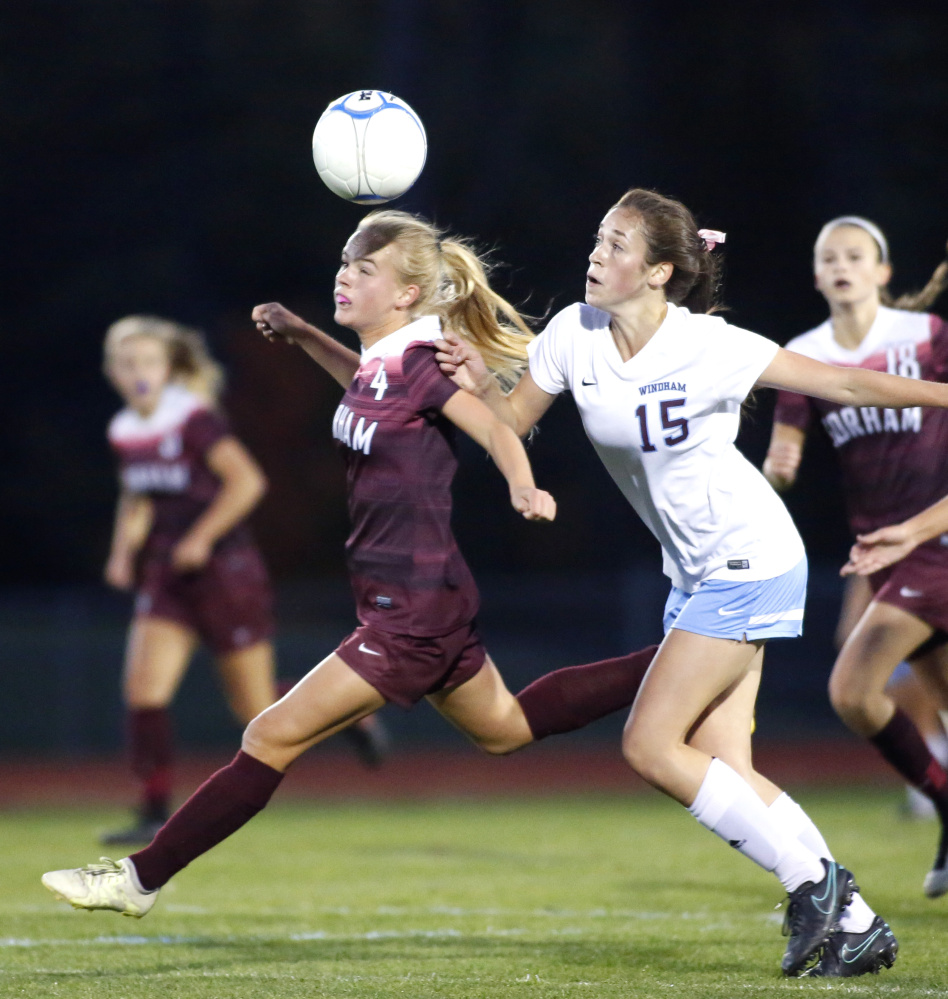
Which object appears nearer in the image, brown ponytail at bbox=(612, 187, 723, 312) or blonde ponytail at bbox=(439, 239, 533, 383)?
brown ponytail at bbox=(612, 187, 723, 312)

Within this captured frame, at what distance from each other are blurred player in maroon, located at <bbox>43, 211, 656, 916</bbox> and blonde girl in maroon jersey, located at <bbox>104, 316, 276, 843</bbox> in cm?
319

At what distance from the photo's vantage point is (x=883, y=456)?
5570mm

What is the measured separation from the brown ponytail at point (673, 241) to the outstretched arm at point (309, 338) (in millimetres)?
995

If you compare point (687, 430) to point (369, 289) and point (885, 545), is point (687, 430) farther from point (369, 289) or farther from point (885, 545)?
point (369, 289)

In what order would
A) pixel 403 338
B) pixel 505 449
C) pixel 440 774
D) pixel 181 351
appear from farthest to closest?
pixel 440 774 < pixel 181 351 < pixel 403 338 < pixel 505 449

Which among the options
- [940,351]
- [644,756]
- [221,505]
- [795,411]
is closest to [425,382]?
[644,756]

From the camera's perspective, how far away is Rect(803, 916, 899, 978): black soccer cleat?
4.05m

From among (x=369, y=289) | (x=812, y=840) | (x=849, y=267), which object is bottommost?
(x=812, y=840)

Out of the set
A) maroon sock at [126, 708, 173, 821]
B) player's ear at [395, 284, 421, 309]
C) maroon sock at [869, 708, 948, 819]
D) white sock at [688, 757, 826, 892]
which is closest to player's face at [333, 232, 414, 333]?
player's ear at [395, 284, 421, 309]

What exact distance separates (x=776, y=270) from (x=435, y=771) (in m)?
11.4

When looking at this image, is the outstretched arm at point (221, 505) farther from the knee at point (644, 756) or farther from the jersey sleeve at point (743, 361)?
the jersey sleeve at point (743, 361)

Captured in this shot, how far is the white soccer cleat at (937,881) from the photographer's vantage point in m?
5.31

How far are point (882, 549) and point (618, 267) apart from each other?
1032 mm

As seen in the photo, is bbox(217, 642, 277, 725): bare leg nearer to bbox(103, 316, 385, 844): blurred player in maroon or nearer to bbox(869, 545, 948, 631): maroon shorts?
bbox(103, 316, 385, 844): blurred player in maroon
